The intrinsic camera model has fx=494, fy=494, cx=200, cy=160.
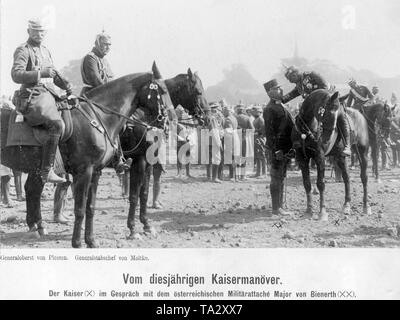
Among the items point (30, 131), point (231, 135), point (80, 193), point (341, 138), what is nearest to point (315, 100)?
point (341, 138)

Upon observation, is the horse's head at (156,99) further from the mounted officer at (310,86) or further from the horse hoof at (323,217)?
Answer: the horse hoof at (323,217)

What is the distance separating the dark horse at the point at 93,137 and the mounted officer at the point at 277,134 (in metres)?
3.09

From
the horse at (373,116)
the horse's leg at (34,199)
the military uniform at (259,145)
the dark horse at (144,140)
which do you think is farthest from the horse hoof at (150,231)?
the military uniform at (259,145)

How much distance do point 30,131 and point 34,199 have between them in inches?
56.7

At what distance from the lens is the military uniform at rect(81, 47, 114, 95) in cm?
818

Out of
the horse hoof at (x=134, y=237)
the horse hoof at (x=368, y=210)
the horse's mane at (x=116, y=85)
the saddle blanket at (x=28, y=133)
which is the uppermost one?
the horse's mane at (x=116, y=85)

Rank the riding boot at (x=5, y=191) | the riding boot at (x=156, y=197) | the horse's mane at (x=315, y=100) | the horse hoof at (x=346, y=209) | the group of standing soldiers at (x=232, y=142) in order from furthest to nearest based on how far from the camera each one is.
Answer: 1. the group of standing soldiers at (x=232, y=142)
2. the riding boot at (x=5, y=191)
3. the riding boot at (x=156, y=197)
4. the horse hoof at (x=346, y=209)
5. the horse's mane at (x=315, y=100)

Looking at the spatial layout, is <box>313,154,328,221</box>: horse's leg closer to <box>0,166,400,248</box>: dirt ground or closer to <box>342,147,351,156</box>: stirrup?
<box>0,166,400,248</box>: dirt ground

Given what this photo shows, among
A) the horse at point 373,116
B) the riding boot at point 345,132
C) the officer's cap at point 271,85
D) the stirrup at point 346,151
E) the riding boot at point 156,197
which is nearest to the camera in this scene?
the officer's cap at point 271,85

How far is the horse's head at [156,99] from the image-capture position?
753 cm

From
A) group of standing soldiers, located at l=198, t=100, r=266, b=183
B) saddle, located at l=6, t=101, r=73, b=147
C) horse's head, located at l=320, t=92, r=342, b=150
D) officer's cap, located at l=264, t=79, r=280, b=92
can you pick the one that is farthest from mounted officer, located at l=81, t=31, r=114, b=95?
group of standing soldiers, located at l=198, t=100, r=266, b=183
